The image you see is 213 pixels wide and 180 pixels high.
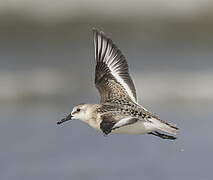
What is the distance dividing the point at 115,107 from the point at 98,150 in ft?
8.47

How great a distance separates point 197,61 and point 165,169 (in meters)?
4.45

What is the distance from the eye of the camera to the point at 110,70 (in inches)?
313

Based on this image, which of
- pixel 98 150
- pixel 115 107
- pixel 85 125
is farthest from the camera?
pixel 85 125

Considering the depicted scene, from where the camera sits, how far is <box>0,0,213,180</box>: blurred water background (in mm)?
9094

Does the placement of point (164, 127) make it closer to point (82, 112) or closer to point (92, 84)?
point (82, 112)

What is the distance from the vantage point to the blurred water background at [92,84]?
29.8ft

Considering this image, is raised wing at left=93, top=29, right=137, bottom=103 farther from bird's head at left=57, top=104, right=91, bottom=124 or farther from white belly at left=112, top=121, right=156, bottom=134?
white belly at left=112, top=121, right=156, bottom=134

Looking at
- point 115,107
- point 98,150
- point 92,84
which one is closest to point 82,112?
point 115,107

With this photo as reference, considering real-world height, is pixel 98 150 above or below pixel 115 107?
below

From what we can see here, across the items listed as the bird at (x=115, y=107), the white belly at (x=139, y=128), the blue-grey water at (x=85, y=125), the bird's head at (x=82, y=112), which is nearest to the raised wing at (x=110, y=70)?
the bird at (x=115, y=107)

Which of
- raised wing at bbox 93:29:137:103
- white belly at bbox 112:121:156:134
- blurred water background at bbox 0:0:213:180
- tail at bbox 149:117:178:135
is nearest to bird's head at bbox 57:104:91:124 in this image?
raised wing at bbox 93:29:137:103

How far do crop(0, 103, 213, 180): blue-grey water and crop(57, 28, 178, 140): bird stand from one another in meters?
1.24

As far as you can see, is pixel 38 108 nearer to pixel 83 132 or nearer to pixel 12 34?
pixel 83 132

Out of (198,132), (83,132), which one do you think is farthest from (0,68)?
(198,132)
